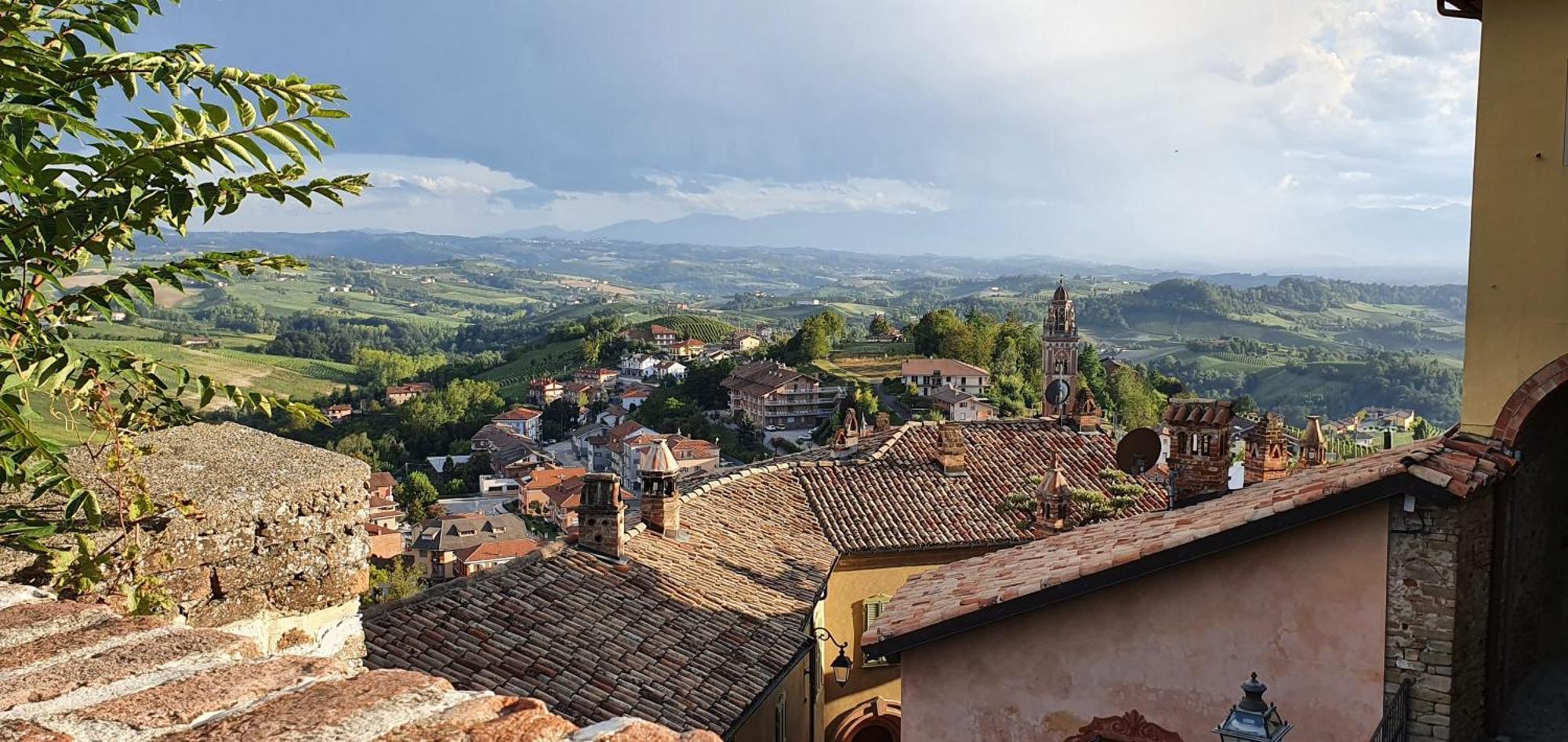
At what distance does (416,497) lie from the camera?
245 ft

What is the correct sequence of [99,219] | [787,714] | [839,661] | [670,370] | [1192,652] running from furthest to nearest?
1. [670,370]
2. [839,661]
3. [787,714]
4. [1192,652]
5. [99,219]

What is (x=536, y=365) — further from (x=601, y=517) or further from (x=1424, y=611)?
(x=1424, y=611)

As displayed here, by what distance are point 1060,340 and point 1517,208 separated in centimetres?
6210

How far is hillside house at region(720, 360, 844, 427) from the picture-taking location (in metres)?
82.4

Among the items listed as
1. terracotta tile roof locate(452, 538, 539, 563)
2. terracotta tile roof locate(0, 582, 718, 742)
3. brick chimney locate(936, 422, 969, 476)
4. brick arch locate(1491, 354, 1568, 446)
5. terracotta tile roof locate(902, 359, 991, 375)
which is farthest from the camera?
terracotta tile roof locate(902, 359, 991, 375)

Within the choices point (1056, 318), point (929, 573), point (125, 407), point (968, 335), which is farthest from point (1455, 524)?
point (968, 335)

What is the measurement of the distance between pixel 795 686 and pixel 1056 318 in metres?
57.3

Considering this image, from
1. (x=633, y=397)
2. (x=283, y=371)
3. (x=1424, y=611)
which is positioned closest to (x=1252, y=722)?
(x=1424, y=611)

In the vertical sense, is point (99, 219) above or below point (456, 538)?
above

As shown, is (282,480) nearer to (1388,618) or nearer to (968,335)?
(1388,618)

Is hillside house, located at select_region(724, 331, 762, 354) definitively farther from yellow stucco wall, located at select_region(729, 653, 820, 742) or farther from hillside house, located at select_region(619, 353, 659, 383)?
yellow stucco wall, located at select_region(729, 653, 820, 742)

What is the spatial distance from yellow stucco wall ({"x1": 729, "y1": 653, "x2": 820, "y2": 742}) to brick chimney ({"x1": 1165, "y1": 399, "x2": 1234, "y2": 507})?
4.83 metres

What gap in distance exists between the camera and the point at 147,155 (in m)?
2.77

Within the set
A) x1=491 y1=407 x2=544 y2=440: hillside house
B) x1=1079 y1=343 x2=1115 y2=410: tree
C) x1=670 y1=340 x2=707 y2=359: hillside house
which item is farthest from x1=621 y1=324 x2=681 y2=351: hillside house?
x1=1079 y1=343 x2=1115 y2=410: tree
